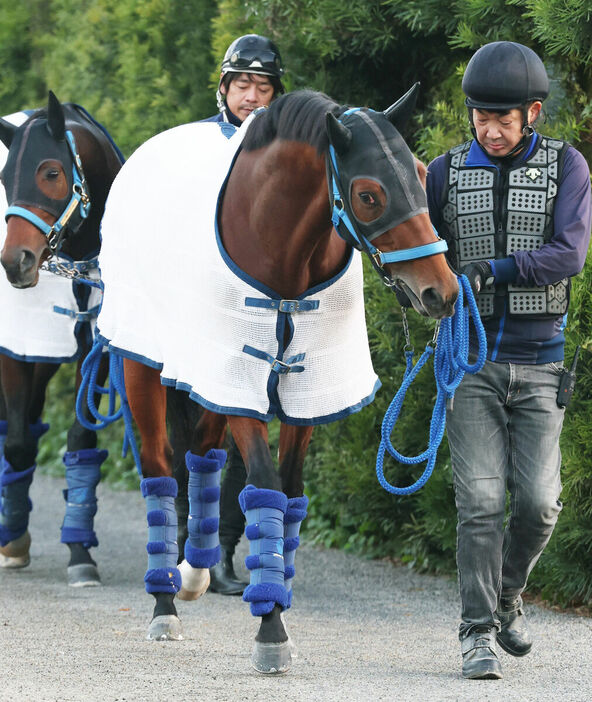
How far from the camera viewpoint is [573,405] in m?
5.78

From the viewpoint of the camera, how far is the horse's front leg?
470 cm

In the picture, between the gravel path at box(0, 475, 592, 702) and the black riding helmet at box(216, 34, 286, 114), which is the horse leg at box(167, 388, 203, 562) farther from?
the black riding helmet at box(216, 34, 286, 114)

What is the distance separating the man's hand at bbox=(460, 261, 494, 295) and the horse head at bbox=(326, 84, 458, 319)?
305 mm

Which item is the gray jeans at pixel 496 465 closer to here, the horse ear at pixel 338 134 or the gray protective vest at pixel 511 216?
the gray protective vest at pixel 511 216

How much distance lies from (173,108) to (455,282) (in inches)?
214

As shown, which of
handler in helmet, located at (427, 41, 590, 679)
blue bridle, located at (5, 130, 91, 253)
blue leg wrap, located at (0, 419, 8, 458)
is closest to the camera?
handler in helmet, located at (427, 41, 590, 679)

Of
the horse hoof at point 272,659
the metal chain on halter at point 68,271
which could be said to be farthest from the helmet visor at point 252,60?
the horse hoof at point 272,659

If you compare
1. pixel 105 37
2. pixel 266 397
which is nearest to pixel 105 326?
pixel 266 397

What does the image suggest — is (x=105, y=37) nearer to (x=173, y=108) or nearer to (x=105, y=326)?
(x=173, y=108)

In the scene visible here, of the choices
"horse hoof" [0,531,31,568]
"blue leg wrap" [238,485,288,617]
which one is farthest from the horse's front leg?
"horse hoof" [0,531,31,568]

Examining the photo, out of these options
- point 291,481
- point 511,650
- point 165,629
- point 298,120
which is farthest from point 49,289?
point 511,650

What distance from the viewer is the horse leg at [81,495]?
6.92 metres

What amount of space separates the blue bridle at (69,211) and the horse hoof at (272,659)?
2384mm

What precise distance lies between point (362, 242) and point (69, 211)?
2338 mm
